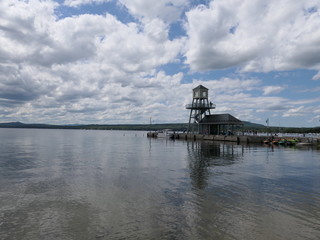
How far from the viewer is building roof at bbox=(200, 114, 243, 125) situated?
255 feet

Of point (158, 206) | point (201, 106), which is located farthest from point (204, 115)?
point (158, 206)

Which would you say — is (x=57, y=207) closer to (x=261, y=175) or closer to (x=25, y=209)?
(x=25, y=209)

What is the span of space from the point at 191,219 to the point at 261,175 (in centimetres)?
1433

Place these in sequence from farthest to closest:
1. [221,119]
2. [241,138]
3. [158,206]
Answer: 1. [221,119]
2. [241,138]
3. [158,206]

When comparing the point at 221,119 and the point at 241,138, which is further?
the point at 221,119

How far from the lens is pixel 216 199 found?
1499cm

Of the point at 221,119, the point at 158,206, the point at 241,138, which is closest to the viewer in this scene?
the point at 158,206

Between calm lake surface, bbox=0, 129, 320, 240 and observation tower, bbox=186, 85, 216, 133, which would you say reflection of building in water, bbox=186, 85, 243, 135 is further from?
calm lake surface, bbox=0, 129, 320, 240

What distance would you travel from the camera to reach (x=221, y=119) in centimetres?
8069

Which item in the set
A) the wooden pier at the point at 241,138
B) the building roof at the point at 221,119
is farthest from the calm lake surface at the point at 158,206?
the building roof at the point at 221,119

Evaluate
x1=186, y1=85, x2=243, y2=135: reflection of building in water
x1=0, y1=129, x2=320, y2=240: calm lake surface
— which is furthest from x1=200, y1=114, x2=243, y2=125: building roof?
x1=0, y1=129, x2=320, y2=240: calm lake surface

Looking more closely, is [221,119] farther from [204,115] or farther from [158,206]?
[158,206]

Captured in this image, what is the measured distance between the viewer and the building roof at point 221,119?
7762 centimetres

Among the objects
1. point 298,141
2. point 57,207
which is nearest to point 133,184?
point 57,207
